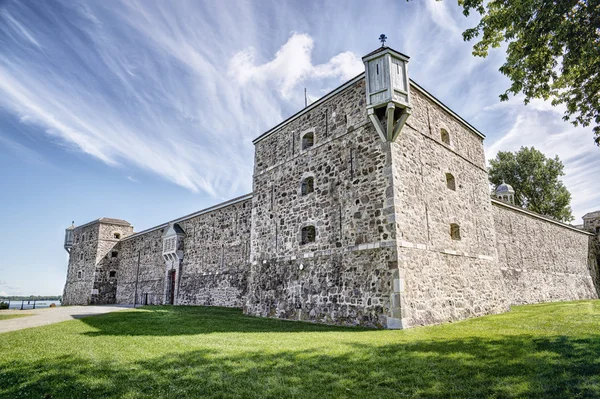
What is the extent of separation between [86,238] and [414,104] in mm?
34015

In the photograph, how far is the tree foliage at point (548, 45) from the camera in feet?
22.8

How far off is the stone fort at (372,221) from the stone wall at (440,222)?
0.06 metres

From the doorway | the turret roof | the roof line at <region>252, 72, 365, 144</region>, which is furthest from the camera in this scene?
the turret roof

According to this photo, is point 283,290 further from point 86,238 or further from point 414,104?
point 86,238

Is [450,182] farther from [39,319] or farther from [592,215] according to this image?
[592,215]

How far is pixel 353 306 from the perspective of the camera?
10.7 metres

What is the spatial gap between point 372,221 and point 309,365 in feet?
20.2

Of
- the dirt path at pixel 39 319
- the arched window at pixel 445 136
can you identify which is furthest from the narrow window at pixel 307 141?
the dirt path at pixel 39 319

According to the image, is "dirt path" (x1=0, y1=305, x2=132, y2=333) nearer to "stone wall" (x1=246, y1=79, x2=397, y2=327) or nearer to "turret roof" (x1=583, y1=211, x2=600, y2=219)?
"stone wall" (x1=246, y1=79, x2=397, y2=327)

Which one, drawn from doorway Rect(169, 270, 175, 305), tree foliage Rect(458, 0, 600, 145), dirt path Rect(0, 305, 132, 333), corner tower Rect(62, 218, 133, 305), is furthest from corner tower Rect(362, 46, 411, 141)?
corner tower Rect(62, 218, 133, 305)

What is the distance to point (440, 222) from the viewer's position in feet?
40.7

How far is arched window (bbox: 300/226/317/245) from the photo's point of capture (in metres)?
13.1

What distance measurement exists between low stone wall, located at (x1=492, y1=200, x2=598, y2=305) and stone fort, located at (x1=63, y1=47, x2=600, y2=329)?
20cm

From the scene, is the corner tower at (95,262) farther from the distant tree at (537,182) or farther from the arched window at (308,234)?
the distant tree at (537,182)
